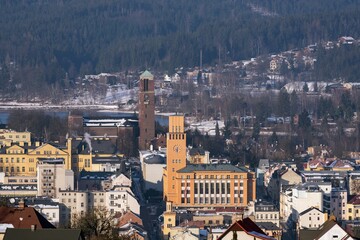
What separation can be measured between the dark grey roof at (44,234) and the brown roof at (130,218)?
39.2ft

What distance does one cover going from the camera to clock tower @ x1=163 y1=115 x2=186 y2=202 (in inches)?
1465

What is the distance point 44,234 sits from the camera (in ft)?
63.9

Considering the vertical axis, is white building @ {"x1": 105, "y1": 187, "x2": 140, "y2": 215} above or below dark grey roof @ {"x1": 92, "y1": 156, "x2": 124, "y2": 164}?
below

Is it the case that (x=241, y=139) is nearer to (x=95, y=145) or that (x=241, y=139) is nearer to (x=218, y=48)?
(x=95, y=145)

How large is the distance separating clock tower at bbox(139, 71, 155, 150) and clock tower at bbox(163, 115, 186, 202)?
758 cm

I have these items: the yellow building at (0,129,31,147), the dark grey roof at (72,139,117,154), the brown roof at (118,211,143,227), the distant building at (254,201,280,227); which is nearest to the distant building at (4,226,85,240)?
the brown roof at (118,211,143,227)

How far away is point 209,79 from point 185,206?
4293 centimetres

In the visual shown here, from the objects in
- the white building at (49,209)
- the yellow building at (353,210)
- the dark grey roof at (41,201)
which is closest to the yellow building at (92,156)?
the dark grey roof at (41,201)

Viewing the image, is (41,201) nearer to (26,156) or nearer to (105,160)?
(26,156)

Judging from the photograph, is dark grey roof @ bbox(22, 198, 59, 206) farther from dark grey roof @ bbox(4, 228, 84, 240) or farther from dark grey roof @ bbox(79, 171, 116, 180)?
dark grey roof @ bbox(4, 228, 84, 240)

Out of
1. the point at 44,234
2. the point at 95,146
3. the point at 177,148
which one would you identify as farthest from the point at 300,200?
the point at 44,234

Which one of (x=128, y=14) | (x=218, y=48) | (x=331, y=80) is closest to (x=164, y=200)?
(x=331, y=80)

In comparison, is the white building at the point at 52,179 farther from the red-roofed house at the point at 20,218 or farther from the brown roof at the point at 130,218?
the red-roofed house at the point at 20,218

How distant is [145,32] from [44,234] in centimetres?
8780
